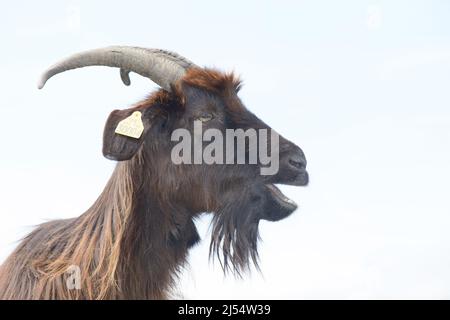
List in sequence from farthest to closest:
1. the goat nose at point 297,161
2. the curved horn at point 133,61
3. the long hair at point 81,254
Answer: the curved horn at point 133,61, the goat nose at point 297,161, the long hair at point 81,254

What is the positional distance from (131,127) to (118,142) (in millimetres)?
148

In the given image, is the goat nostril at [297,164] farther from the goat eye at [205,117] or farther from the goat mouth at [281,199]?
the goat eye at [205,117]

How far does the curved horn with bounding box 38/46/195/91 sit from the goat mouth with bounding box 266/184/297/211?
1.16 m

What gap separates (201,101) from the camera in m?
8.30

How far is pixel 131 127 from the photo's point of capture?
25.9ft

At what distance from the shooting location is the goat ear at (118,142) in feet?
25.8

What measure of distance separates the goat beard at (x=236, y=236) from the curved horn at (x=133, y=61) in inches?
45.9

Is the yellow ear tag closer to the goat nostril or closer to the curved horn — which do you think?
the curved horn

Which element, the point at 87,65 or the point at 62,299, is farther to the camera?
the point at 87,65

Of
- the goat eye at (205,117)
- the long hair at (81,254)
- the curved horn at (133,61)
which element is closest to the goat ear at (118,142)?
the long hair at (81,254)

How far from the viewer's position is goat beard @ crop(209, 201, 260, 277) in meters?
8.21
